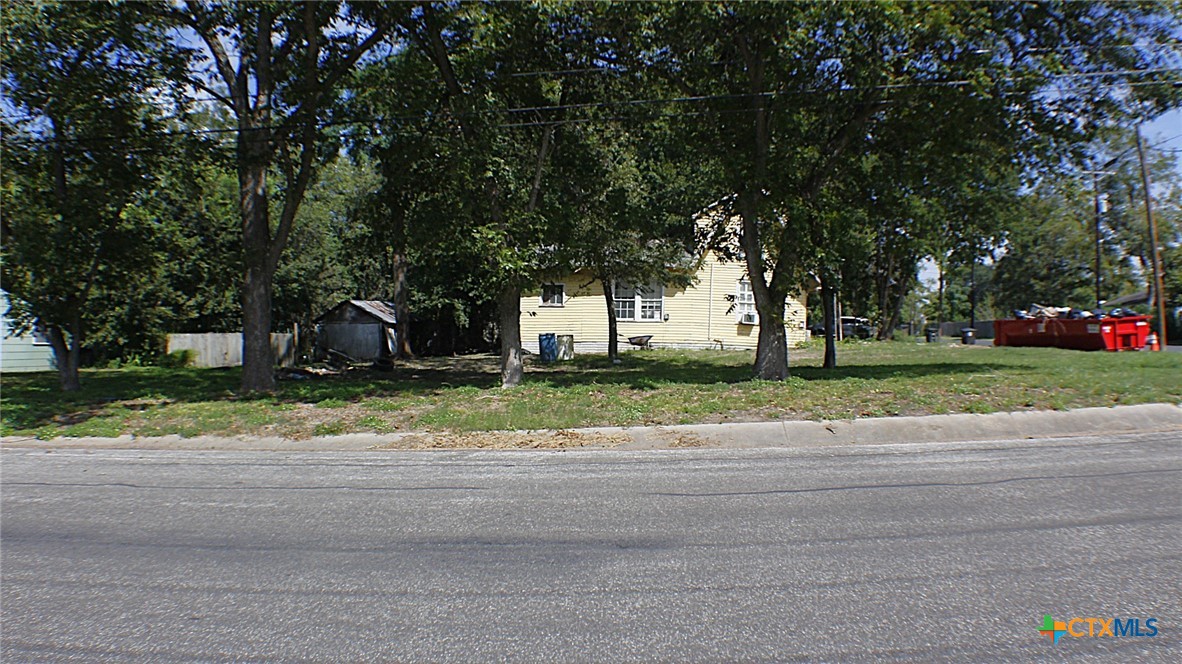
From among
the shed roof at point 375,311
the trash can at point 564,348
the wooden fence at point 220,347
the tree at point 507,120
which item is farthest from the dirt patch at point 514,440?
the shed roof at point 375,311

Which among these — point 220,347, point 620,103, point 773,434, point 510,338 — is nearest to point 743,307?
point 620,103

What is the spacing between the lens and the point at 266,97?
1400 centimetres

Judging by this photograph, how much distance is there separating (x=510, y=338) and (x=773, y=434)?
247 inches

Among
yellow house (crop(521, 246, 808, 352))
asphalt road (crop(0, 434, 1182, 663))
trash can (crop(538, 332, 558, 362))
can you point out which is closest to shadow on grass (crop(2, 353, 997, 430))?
asphalt road (crop(0, 434, 1182, 663))

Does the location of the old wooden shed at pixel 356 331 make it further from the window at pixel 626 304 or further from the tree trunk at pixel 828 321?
the tree trunk at pixel 828 321

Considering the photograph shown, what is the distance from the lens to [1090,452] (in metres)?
8.16

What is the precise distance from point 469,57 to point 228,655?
11.0 m

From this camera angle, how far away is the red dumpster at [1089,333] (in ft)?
76.9

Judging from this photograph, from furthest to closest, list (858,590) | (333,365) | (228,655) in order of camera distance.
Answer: (333,365) → (858,590) → (228,655)

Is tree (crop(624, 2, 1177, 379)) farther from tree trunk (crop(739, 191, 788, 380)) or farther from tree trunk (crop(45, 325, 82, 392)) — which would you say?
tree trunk (crop(45, 325, 82, 392))

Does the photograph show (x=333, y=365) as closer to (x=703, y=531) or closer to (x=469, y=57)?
(x=469, y=57)

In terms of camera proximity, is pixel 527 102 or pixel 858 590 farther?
pixel 527 102

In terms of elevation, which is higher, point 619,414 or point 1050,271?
point 1050,271

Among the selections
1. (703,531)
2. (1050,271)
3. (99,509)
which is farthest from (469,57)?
(1050,271)
